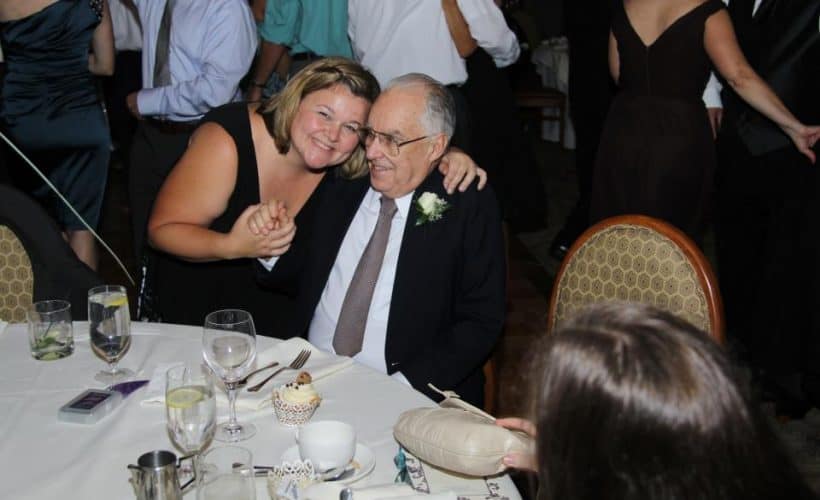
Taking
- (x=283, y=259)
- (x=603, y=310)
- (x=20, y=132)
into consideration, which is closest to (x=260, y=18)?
(x=20, y=132)

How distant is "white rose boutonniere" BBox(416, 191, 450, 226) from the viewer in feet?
7.46

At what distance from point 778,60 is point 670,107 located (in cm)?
42

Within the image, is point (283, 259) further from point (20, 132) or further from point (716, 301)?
point (20, 132)

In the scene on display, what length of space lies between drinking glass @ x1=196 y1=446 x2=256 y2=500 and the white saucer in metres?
0.17

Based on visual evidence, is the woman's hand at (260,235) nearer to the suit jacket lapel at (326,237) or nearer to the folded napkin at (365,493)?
the suit jacket lapel at (326,237)

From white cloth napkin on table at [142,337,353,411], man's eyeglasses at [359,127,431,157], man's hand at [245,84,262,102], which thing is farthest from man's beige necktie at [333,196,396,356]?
man's hand at [245,84,262,102]

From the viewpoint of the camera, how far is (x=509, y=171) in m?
4.05

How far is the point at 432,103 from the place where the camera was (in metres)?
2.30

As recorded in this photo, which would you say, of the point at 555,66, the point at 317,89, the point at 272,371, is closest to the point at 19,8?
the point at 317,89

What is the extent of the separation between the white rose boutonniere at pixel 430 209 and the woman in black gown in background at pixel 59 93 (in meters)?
2.16

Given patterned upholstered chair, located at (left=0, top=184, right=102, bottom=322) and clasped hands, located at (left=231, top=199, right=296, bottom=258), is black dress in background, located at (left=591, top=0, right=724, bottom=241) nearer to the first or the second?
clasped hands, located at (left=231, top=199, right=296, bottom=258)

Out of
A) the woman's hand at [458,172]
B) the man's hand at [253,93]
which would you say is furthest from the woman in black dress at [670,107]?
the man's hand at [253,93]

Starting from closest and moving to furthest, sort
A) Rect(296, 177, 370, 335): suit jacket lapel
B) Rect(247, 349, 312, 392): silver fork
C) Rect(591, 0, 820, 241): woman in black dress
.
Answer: Rect(247, 349, 312, 392): silver fork
Rect(296, 177, 370, 335): suit jacket lapel
Rect(591, 0, 820, 241): woman in black dress

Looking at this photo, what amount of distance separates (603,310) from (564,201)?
562 cm
